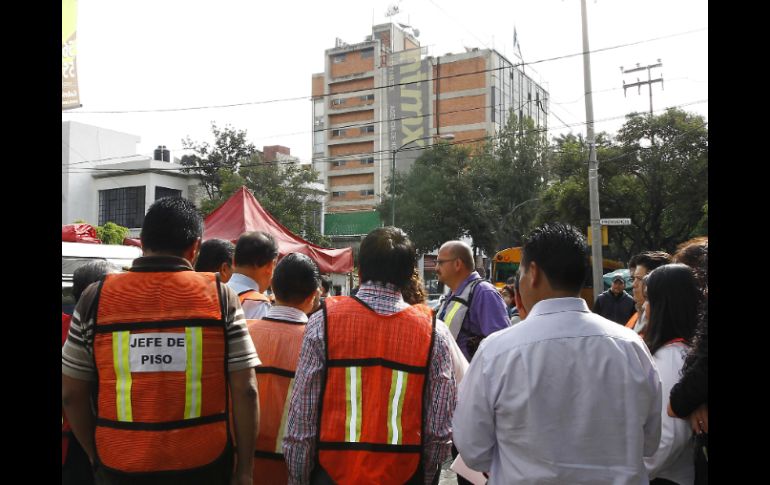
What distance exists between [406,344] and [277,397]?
2.53ft

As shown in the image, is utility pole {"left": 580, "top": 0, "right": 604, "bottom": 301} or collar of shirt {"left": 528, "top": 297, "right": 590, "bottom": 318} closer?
collar of shirt {"left": 528, "top": 297, "right": 590, "bottom": 318}

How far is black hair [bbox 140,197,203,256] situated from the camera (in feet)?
8.34

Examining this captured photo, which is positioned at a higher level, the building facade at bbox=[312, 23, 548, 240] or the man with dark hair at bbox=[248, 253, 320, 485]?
the building facade at bbox=[312, 23, 548, 240]

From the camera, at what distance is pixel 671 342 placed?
2662 millimetres

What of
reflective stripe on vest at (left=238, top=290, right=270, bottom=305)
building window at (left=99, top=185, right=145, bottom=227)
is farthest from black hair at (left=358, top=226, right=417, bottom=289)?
building window at (left=99, top=185, right=145, bottom=227)

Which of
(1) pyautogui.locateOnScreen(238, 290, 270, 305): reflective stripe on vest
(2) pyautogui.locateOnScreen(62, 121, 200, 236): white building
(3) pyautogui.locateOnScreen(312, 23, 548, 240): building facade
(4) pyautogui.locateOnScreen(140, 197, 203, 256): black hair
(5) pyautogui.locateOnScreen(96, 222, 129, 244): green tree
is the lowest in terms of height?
(1) pyautogui.locateOnScreen(238, 290, 270, 305): reflective stripe on vest

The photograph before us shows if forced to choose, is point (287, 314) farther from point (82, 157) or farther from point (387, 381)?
point (82, 157)

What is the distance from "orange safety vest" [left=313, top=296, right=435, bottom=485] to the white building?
130 feet

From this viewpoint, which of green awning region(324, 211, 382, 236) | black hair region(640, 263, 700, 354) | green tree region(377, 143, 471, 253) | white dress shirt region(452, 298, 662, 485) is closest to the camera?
white dress shirt region(452, 298, 662, 485)

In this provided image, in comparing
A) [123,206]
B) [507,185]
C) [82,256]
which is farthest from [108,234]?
[123,206]

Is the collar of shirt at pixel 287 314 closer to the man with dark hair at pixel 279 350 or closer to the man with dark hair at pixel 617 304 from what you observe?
the man with dark hair at pixel 279 350

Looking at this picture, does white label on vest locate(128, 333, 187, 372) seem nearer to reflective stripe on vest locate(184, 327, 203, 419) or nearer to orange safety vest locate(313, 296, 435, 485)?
reflective stripe on vest locate(184, 327, 203, 419)

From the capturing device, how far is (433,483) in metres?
2.62
